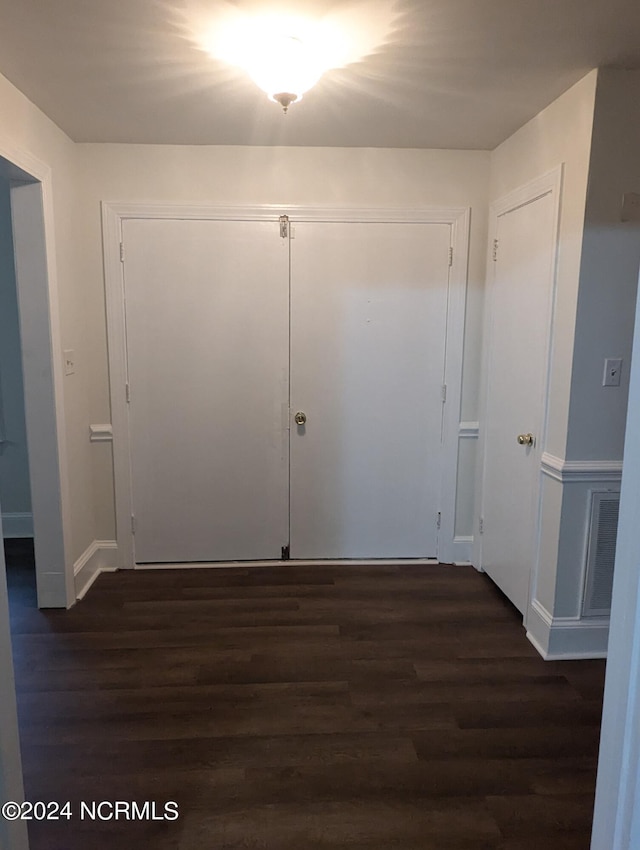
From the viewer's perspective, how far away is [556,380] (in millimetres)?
2426

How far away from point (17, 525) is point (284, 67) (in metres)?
3.41

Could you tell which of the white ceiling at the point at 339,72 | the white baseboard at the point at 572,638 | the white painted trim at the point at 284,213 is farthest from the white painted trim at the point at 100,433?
the white baseboard at the point at 572,638

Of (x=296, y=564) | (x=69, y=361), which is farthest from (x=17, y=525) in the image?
(x=296, y=564)

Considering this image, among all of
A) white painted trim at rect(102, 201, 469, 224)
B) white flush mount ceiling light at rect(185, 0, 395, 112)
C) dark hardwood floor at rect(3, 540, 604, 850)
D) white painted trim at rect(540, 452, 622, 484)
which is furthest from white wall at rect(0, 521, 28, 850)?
white painted trim at rect(102, 201, 469, 224)

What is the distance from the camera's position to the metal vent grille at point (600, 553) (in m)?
2.40

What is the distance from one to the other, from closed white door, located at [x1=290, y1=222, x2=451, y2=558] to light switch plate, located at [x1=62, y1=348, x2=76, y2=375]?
1181mm

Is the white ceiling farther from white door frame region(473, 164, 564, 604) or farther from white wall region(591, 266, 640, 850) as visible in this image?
white wall region(591, 266, 640, 850)

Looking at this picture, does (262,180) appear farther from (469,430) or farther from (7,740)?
(7,740)

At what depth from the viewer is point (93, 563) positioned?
3273mm

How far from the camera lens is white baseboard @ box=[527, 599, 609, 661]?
2.48m

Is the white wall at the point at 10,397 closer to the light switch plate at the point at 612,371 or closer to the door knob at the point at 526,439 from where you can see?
the door knob at the point at 526,439

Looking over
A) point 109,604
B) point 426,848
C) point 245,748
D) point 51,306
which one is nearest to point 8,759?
point 245,748

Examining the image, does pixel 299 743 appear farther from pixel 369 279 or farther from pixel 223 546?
pixel 369 279

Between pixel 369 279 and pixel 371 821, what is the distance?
252 cm
